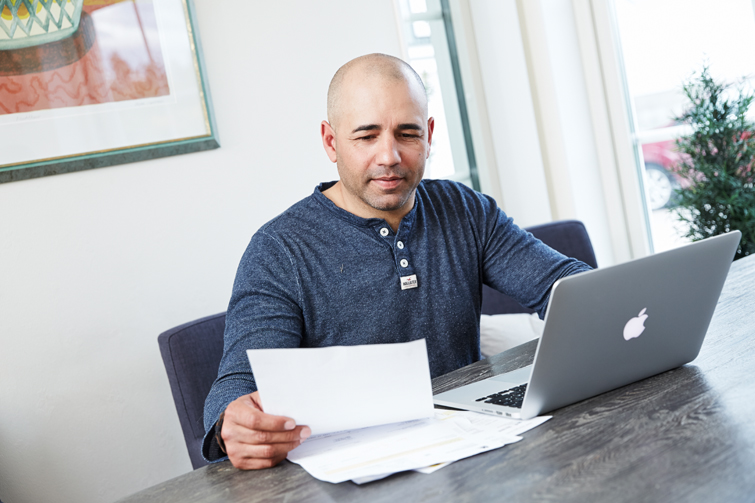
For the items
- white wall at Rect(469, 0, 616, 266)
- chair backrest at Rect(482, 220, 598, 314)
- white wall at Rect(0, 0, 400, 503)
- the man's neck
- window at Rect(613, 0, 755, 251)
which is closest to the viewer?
the man's neck

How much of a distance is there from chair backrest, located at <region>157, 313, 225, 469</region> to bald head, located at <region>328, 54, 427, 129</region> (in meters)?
0.70

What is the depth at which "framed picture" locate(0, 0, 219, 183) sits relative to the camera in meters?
1.90

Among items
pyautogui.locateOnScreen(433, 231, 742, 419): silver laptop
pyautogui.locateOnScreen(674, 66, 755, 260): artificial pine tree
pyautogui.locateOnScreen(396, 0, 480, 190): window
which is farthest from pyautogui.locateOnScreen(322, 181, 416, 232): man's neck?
pyautogui.locateOnScreen(674, 66, 755, 260): artificial pine tree

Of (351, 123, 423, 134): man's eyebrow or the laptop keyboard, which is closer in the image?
the laptop keyboard

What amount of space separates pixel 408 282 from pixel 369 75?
0.45 m

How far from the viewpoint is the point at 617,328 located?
0.93 m

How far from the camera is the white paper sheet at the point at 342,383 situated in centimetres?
84

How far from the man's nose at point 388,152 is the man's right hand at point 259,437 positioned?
65 cm

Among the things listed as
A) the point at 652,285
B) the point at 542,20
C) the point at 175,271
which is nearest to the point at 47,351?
the point at 175,271

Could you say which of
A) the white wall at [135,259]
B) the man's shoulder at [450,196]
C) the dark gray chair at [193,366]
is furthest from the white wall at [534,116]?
the dark gray chair at [193,366]

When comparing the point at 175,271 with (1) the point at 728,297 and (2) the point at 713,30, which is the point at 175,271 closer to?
(1) the point at 728,297

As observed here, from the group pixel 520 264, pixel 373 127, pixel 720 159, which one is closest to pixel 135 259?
pixel 373 127

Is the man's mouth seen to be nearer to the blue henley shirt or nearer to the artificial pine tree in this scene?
the blue henley shirt

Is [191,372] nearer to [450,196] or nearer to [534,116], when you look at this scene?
[450,196]
